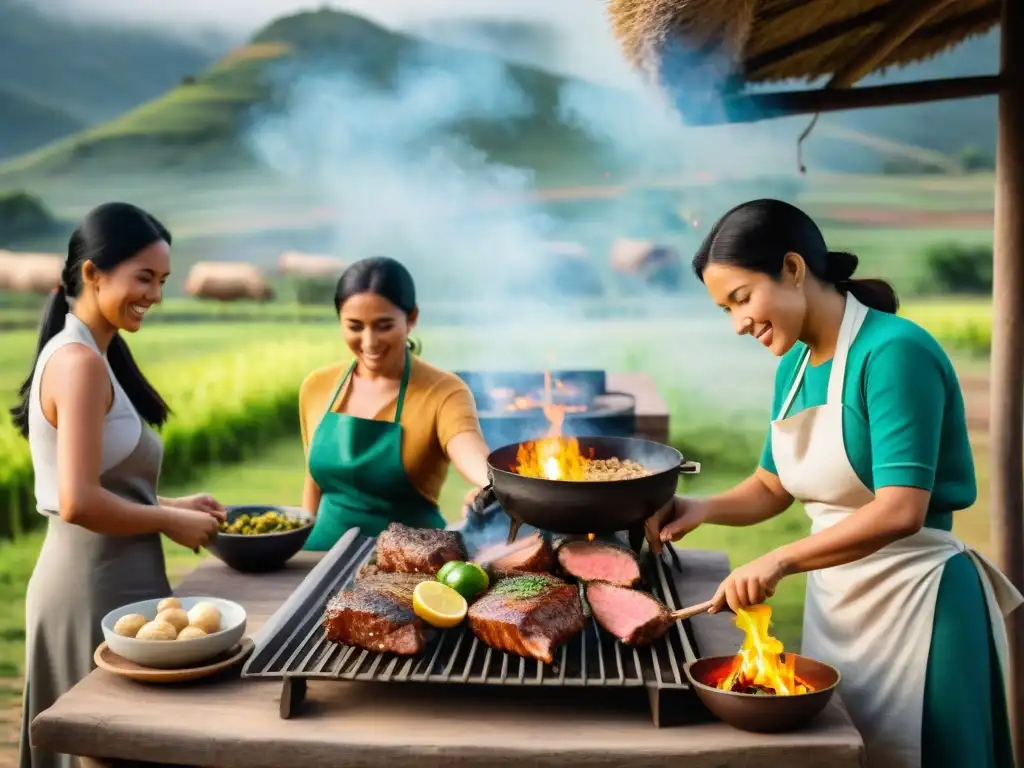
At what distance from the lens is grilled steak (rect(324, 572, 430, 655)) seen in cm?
212

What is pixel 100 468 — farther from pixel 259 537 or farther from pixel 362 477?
pixel 362 477

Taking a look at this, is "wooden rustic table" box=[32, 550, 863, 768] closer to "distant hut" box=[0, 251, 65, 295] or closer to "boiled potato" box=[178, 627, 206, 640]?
"boiled potato" box=[178, 627, 206, 640]

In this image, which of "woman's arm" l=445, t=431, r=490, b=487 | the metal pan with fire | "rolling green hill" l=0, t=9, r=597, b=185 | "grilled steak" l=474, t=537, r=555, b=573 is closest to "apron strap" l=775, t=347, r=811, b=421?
the metal pan with fire

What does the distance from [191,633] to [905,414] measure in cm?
177

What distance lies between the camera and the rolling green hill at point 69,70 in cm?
1831

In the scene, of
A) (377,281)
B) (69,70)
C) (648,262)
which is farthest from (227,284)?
(377,281)

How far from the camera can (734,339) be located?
64.2 feet

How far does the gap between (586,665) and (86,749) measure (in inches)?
44.1

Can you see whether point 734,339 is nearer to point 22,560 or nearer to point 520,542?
point 22,560

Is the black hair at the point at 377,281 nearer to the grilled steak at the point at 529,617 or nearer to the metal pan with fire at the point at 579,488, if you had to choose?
the metal pan with fire at the point at 579,488

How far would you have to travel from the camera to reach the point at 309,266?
57.7 feet

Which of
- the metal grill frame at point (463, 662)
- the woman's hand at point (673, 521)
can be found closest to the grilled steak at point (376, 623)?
the metal grill frame at point (463, 662)

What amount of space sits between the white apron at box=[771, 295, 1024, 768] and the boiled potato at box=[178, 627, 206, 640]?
158cm

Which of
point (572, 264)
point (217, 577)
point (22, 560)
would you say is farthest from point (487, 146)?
point (217, 577)
